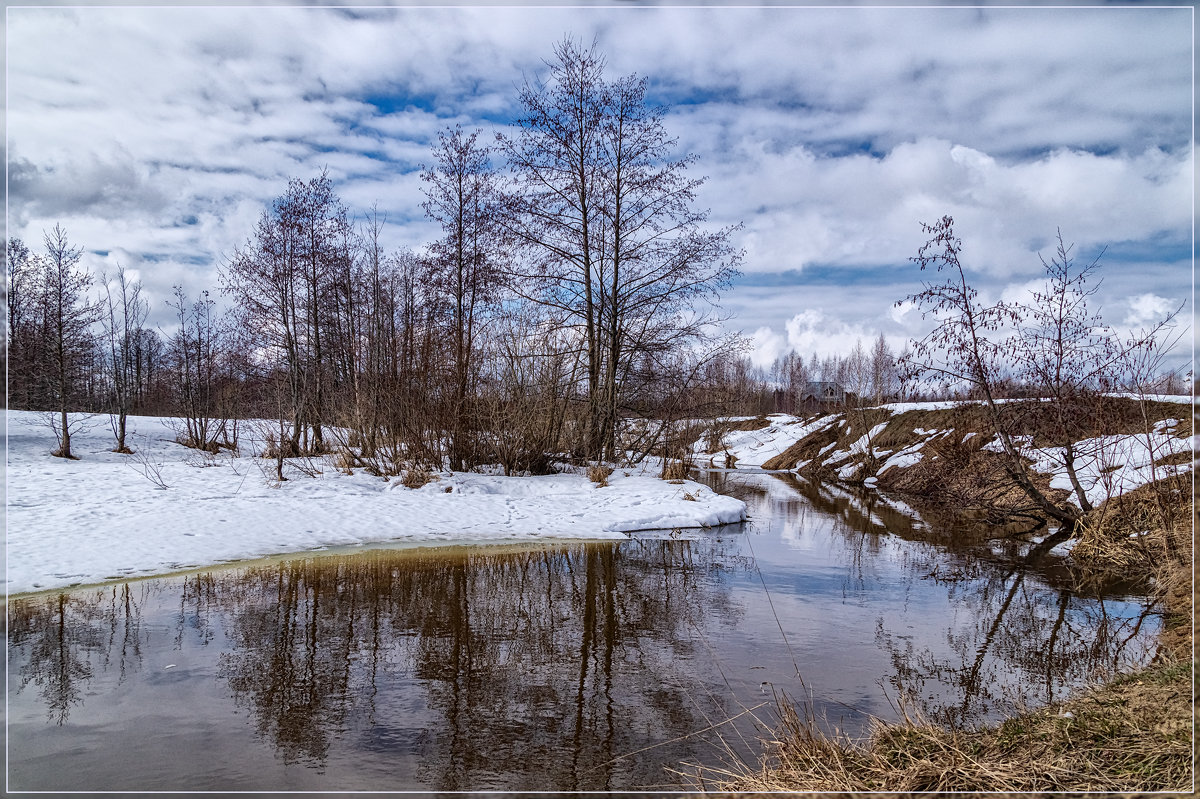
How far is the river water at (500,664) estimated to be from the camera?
12.6 feet

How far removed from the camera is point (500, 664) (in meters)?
5.34

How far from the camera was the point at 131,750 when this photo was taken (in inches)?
152

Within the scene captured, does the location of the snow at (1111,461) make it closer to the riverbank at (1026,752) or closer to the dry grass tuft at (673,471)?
the riverbank at (1026,752)

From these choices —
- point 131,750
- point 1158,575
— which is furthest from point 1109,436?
point 131,750

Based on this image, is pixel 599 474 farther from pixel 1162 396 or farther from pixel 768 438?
pixel 768 438

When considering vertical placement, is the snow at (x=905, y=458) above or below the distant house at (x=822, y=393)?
below

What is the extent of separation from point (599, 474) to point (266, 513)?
7.16 m

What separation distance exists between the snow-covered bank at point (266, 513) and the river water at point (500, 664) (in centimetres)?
82

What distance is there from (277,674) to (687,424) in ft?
47.7

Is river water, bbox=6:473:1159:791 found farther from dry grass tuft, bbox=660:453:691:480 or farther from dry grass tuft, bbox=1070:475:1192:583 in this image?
dry grass tuft, bbox=660:453:691:480

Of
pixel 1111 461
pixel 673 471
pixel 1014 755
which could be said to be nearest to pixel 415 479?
pixel 673 471

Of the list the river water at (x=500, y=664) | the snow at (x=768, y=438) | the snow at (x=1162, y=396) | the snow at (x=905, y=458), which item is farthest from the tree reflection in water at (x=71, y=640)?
the snow at (x=768, y=438)

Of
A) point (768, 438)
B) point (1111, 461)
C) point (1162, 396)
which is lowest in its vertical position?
point (768, 438)

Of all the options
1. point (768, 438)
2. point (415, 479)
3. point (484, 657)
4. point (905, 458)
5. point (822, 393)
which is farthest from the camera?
point (822, 393)
